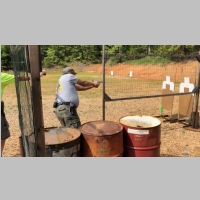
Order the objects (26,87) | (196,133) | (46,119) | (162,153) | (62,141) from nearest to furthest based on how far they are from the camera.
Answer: (26,87) < (62,141) < (162,153) < (196,133) < (46,119)

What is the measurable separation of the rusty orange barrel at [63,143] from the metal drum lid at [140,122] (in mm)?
1004

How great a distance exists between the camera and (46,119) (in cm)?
818

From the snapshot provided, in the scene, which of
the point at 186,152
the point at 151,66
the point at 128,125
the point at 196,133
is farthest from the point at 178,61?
the point at 128,125

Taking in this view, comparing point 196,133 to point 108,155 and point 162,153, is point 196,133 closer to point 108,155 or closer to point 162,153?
point 162,153

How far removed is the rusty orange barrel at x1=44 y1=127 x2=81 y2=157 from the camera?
11.2 feet

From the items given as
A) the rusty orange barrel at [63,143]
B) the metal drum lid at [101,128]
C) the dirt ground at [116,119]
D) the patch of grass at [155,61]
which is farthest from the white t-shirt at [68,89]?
the patch of grass at [155,61]

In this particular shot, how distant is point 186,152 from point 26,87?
13.0ft

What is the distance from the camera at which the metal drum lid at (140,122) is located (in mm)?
4226

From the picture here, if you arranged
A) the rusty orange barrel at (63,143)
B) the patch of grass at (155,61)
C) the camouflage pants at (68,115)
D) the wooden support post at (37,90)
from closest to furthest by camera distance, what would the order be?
the wooden support post at (37,90) → the rusty orange barrel at (63,143) → the camouflage pants at (68,115) → the patch of grass at (155,61)

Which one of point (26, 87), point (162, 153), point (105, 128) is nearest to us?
point (26, 87)

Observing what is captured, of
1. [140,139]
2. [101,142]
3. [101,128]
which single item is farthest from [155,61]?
[101,142]

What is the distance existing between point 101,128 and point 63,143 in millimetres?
770

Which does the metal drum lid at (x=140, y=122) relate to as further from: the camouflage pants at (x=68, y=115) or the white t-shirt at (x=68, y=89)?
the white t-shirt at (x=68, y=89)

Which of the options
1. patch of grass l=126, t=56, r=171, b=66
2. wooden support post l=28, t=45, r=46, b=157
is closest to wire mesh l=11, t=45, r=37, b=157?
wooden support post l=28, t=45, r=46, b=157
